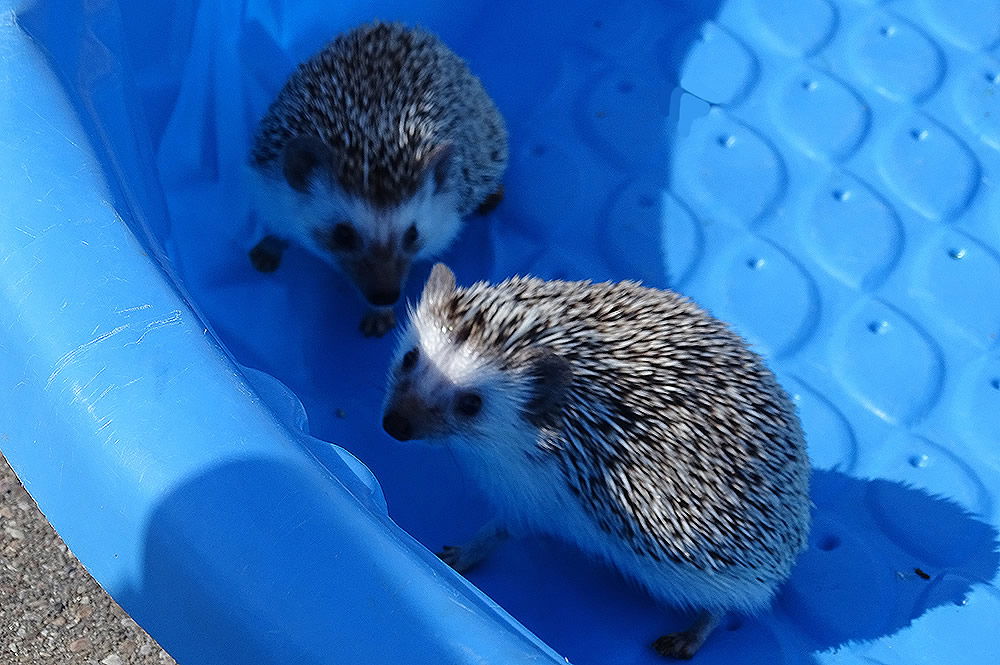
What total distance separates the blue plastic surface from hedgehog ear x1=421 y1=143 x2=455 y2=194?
1.55 feet

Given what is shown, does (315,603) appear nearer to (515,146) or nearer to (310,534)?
(310,534)

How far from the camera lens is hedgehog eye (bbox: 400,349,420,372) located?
296cm

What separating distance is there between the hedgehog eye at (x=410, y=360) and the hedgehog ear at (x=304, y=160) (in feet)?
2.72

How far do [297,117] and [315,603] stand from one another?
83.3 inches

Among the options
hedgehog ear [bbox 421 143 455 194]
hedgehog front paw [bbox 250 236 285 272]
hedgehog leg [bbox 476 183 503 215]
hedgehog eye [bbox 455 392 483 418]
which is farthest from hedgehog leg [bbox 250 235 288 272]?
hedgehog eye [bbox 455 392 483 418]

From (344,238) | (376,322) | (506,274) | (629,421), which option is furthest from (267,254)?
(629,421)

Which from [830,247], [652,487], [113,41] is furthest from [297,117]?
[830,247]

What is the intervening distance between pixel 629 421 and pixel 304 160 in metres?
1.44

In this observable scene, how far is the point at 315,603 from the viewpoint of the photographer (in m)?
1.87

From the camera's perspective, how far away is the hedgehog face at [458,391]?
2.83 meters

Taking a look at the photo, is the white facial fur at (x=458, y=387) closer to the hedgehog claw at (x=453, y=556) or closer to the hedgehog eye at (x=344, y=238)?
the hedgehog claw at (x=453, y=556)

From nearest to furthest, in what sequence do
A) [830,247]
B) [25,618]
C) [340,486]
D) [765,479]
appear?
[340,486] < [765,479] < [25,618] < [830,247]

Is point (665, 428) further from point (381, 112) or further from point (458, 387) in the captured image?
point (381, 112)

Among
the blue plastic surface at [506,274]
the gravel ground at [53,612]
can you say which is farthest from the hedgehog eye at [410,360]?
the gravel ground at [53,612]
